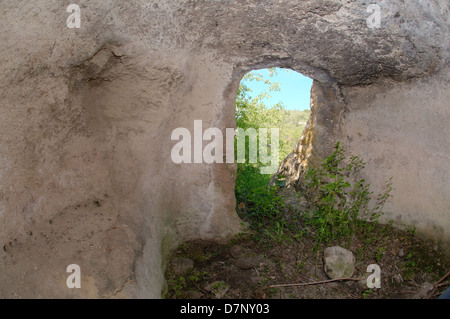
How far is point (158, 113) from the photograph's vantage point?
3123 mm

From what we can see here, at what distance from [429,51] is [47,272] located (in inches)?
136

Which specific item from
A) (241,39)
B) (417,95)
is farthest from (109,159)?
(417,95)

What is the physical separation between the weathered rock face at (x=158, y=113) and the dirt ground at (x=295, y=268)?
170mm

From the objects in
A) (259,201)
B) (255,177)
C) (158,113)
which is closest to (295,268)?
(259,201)

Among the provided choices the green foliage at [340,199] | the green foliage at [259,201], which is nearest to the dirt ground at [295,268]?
the green foliage at [340,199]

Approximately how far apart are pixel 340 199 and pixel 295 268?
0.95 meters

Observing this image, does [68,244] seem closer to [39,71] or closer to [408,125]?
[39,71]

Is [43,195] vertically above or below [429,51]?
below

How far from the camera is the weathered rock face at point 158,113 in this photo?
235 centimetres

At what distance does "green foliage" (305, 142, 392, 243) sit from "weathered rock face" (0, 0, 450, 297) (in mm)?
150

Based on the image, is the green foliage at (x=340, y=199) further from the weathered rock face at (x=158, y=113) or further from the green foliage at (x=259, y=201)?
the green foliage at (x=259, y=201)

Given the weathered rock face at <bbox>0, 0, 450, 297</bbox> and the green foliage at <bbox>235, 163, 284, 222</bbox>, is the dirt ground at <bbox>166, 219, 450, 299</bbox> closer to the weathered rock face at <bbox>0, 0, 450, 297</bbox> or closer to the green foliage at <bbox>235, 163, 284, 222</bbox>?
the weathered rock face at <bbox>0, 0, 450, 297</bbox>

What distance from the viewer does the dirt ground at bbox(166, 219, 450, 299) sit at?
3.11 metres

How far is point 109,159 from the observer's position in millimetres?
3057
